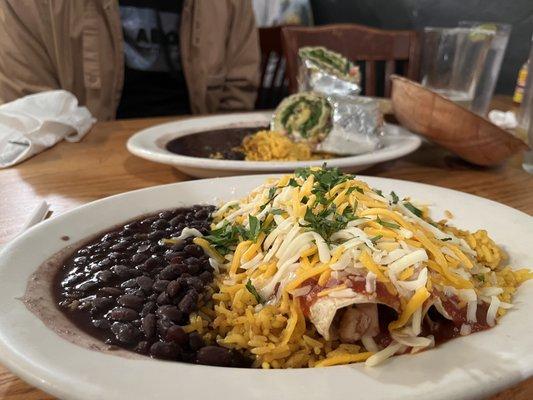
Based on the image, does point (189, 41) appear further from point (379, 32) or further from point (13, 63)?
point (379, 32)

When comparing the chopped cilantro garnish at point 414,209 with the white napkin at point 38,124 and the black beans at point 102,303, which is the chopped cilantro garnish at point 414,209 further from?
the white napkin at point 38,124

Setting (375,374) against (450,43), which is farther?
(450,43)

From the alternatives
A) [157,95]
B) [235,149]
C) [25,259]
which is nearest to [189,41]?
[157,95]

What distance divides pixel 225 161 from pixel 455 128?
1.04m

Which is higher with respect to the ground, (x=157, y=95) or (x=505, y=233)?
(x=505, y=233)

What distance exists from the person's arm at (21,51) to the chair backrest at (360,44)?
6.29ft

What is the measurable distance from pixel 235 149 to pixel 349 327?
1.60m

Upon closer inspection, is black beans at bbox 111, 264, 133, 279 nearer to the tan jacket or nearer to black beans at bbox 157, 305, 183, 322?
black beans at bbox 157, 305, 183, 322

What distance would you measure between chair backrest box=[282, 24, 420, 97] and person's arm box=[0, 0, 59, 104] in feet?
6.29

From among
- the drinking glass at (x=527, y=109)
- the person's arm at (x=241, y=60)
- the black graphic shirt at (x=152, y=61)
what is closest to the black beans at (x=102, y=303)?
the drinking glass at (x=527, y=109)

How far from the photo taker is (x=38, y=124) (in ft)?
8.54

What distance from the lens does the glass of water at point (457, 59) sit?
2992 millimetres

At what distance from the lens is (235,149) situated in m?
2.46

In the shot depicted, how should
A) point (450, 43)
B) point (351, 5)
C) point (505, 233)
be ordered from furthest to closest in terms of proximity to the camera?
point (351, 5) < point (450, 43) < point (505, 233)
